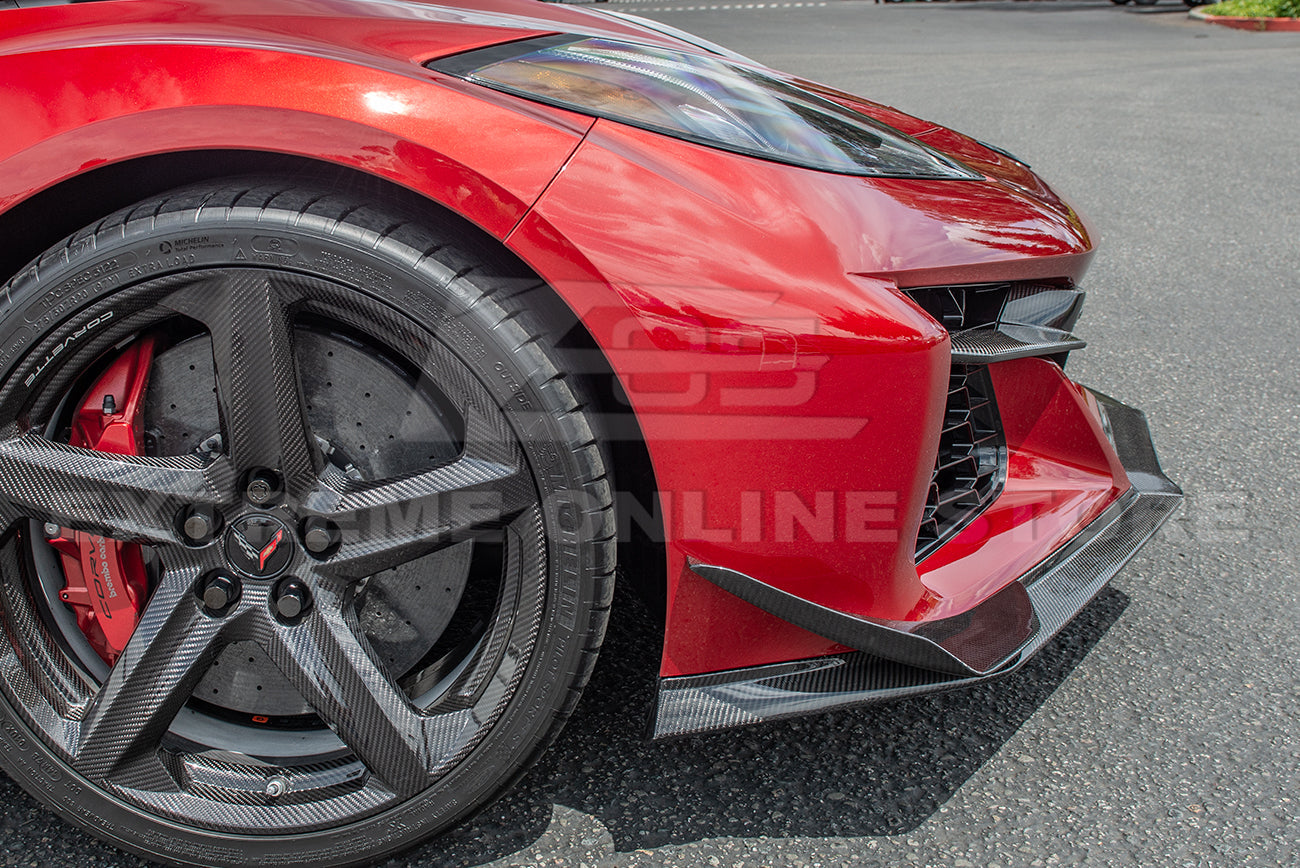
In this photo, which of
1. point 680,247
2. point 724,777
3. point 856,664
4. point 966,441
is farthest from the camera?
point 966,441

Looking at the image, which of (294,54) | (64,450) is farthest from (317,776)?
(294,54)

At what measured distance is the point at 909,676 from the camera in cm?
152

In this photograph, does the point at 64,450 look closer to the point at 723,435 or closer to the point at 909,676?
the point at 723,435

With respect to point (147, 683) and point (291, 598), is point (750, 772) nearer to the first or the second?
point (291, 598)

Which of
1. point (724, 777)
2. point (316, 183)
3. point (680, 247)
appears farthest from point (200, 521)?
point (724, 777)

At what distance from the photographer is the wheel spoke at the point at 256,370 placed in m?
1.34

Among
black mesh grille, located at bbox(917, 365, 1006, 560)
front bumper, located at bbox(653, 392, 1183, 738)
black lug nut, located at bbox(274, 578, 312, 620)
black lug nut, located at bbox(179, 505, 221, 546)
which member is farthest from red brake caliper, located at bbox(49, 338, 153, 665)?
black mesh grille, located at bbox(917, 365, 1006, 560)

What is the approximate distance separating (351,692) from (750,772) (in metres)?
0.68

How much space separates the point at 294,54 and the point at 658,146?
0.49m

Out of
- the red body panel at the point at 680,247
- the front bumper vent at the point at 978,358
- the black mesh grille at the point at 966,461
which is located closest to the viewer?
the red body panel at the point at 680,247

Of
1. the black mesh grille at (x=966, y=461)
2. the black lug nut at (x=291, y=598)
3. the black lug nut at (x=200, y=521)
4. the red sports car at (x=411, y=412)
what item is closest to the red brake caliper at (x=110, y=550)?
the red sports car at (x=411, y=412)

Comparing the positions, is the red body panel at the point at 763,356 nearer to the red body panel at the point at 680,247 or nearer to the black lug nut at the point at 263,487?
the red body panel at the point at 680,247

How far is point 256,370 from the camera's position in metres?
1.37

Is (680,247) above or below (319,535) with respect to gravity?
above
